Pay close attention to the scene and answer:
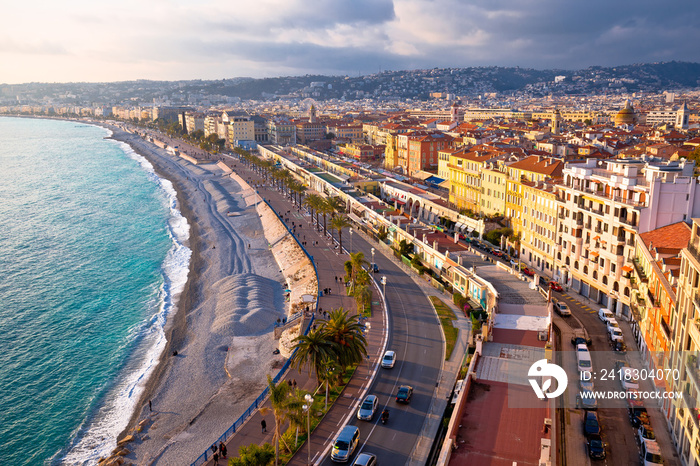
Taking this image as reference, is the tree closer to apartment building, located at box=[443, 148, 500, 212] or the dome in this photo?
apartment building, located at box=[443, 148, 500, 212]

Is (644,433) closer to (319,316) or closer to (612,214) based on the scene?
(612,214)

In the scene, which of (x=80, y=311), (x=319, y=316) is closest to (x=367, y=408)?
(x=319, y=316)

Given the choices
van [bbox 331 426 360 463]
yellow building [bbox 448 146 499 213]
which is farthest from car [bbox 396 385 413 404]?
yellow building [bbox 448 146 499 213]

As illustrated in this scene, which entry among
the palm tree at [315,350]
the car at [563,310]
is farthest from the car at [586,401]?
the palm tree at [315,350]

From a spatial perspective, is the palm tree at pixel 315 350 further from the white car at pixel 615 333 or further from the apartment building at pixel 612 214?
the apartment building at pixel 612 214

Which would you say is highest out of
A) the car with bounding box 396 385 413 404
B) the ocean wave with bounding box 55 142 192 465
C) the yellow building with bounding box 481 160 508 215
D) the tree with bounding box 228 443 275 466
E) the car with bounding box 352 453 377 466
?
the yellow building with bounding box 481 160 508 215

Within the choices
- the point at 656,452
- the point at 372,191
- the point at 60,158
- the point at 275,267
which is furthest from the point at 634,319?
the point at 60,158

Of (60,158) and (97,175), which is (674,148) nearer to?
(97,175)
